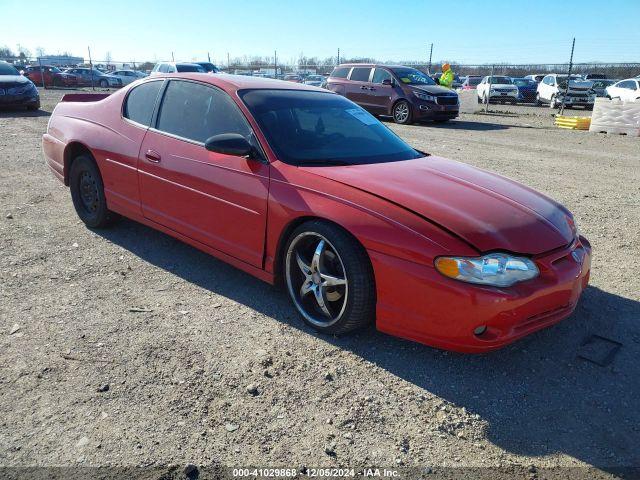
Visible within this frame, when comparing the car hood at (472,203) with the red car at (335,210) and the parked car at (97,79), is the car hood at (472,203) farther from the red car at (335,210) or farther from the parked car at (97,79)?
the parked car at (97,79)

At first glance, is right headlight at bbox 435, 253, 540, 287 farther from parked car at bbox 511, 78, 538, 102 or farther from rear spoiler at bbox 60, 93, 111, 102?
parked car at bbox 511, 78, 538, 102

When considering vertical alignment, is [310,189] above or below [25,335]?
above

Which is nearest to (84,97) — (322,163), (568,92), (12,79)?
(322,163)

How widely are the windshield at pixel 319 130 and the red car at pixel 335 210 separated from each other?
1 cm

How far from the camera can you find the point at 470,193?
3221 millimetres

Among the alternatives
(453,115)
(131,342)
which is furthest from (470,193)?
(453,115)

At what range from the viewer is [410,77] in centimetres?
1556

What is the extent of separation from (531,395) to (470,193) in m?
1.22

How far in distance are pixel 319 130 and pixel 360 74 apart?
13139mm

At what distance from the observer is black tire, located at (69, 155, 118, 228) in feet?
15.7

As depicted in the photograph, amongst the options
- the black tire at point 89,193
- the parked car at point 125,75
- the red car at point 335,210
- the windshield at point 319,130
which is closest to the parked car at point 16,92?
the black tire at point 89,193

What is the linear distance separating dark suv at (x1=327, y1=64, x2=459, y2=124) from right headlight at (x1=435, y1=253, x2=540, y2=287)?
13.0 m

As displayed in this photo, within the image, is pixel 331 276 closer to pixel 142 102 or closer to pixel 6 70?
pixel 142 102

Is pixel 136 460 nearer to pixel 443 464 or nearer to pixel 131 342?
pixel 131 342
